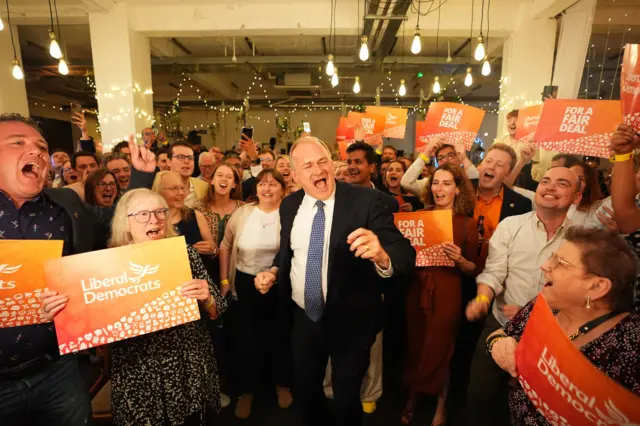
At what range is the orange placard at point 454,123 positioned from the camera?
3.45 metres

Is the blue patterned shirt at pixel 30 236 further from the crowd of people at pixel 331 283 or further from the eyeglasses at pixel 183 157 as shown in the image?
the eyeglasses at pixel 183 157

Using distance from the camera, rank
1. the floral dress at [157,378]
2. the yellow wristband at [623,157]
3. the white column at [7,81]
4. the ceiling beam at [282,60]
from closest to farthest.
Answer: the floral dress at [157,378], the yellow wristband at [623,157], the white column at [7,81], the ceiling beam at [282,60]

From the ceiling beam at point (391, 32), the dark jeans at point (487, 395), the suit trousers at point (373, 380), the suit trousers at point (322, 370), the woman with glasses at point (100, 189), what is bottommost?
the dark jeans at point (487, 395)

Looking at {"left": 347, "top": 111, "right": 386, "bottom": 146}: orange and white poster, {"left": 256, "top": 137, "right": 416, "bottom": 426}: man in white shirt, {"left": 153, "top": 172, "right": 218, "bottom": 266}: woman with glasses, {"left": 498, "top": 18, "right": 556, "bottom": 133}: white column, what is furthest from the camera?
{"left": 498, "top": 18, "right": 556, "bottom": 133}: white column

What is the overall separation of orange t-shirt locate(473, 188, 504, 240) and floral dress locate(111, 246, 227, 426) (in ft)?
7.00

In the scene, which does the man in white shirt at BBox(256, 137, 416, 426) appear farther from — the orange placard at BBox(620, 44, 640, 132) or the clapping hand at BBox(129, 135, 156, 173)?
the orange placard at BBox(620, 44, 640, 132)

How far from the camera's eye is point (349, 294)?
189 cm

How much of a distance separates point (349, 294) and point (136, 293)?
1031 mm

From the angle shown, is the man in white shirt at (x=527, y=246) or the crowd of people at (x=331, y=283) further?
the man in white shirt at (x=527, y=246)

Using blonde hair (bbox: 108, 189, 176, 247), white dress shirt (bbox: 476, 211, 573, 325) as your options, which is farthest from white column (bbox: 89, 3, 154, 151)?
white dress shirt (bbox: 476, 211, 573, 325)

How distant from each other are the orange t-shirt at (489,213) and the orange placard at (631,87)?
3.61 ft

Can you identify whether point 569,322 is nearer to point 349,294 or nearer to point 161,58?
point 349,294

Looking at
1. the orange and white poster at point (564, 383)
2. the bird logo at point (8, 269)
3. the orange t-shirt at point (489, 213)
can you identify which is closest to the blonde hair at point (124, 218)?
the bird logo at point (8, 269)

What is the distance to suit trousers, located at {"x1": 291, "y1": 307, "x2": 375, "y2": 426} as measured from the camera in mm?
1904
